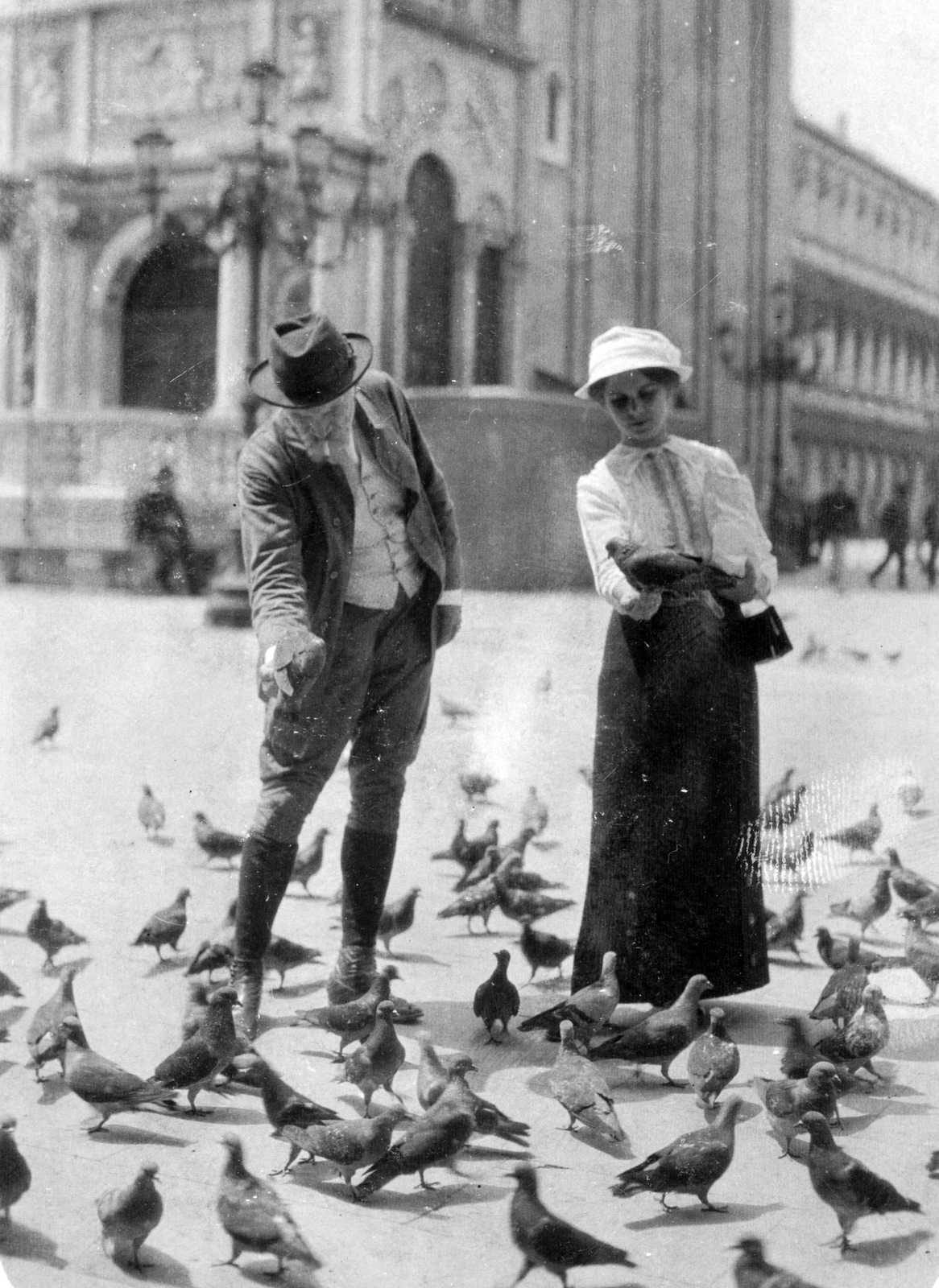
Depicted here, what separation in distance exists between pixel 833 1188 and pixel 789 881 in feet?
5.94

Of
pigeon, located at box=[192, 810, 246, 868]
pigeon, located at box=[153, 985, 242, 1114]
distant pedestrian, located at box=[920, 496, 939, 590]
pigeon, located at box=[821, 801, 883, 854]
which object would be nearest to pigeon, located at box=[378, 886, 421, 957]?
pigeon, located at box=[192, 810, 246, 868]

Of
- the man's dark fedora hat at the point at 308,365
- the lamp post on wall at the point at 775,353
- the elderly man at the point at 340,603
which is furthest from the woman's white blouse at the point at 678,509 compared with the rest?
the man's dark fedora hat at the point at 308,365

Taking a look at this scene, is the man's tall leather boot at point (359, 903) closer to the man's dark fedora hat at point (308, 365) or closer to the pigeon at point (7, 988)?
the pigeon at point (7, 988)

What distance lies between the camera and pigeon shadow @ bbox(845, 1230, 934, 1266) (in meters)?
3.22

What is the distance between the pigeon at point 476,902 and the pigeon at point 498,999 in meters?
0.73

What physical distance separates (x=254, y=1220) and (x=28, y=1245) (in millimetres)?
551

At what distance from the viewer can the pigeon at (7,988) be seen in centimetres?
437

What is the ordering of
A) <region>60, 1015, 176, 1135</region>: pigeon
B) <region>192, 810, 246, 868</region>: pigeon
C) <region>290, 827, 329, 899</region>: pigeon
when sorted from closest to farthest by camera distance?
1. <region>60, 1015, 176, 1135</region>: pigeon
2. <region>290, 827, 329, 899</region>: pigeon
3. <region>192, 810, 246, 868</region>: pigeon

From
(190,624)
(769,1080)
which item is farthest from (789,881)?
(190,624)

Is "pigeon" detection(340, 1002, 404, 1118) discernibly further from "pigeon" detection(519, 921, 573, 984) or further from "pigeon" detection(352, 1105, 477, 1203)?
"pigeon" detection(519, 921, 573, 984)

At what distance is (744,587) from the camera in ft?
13.5

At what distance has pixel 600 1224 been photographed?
327 centimetres

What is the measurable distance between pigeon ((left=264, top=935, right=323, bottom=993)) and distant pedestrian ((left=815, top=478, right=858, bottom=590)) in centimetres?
228

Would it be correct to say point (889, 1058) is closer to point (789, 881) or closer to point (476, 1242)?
point (789, 881)
